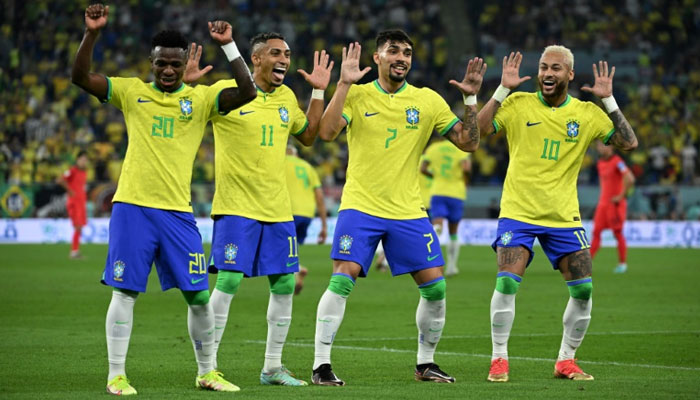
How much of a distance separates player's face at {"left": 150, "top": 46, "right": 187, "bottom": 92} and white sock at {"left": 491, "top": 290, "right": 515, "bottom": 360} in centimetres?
295

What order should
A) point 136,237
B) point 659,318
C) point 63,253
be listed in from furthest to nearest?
point 63,253 → point 659,318 → point 136,237

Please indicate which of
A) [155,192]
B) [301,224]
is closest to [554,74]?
[155,192]

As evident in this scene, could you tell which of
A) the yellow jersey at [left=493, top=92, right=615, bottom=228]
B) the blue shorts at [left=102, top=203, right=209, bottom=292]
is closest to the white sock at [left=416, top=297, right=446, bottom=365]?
the yellow jersey at [left=493, top=92, right=615, bottom=228]

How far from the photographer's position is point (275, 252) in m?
8.41

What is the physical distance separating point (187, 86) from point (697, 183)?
2550 cm

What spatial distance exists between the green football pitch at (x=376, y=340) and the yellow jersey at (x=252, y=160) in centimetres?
132

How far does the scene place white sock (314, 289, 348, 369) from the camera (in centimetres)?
834

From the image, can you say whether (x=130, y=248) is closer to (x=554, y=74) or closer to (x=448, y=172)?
(x=554, y=74)

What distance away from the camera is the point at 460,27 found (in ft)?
126

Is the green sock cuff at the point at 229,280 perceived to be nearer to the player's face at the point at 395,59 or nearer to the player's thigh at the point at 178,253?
the player's thigh at the point at 178,253

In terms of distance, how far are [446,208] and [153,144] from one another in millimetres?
12235

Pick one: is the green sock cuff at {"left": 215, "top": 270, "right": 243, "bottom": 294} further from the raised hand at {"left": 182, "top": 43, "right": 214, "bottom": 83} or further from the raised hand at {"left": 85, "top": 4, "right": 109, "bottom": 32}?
the raised hand at {"left": 85, "top": 4, "right": 109, "bottom": 32}

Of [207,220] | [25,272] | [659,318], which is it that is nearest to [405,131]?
[659,318]

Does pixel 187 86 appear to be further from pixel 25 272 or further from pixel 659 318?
pixel 25 272
